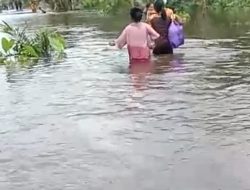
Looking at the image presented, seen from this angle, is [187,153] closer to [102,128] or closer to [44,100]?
[102,128]

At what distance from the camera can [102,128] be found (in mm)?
7395

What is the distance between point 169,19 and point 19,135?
24.9ft

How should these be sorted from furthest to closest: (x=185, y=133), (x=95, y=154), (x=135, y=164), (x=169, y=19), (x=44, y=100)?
(x=169, y=19), (x=44, y=100), (x=185, y=133), (x=95, y=154), (x=135, y=164)

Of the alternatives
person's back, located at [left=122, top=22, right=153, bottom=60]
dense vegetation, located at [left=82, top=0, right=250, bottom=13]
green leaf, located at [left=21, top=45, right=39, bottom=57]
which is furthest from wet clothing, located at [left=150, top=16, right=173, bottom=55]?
dense vegetation, located at [left=82, top=0, right=250, bottom=13]

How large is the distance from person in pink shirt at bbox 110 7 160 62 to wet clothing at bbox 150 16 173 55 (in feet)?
2.97

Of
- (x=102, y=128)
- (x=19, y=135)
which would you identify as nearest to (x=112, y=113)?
(x=102, y=128)

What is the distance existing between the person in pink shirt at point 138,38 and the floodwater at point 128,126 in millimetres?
289

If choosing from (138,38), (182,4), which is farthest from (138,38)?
(182,4)

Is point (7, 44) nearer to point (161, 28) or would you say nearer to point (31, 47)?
point (31, 47)

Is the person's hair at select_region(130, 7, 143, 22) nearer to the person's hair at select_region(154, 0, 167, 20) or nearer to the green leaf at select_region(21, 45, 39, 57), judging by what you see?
the person's hair at select_region(154, 0, 167, 20)

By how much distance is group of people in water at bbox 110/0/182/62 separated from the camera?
507 inches

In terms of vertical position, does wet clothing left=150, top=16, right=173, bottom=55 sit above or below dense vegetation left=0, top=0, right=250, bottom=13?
above

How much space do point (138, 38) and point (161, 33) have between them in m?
1.29

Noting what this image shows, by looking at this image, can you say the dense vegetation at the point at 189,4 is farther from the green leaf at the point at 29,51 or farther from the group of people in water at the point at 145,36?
the group of people in water at the point at 145,36
